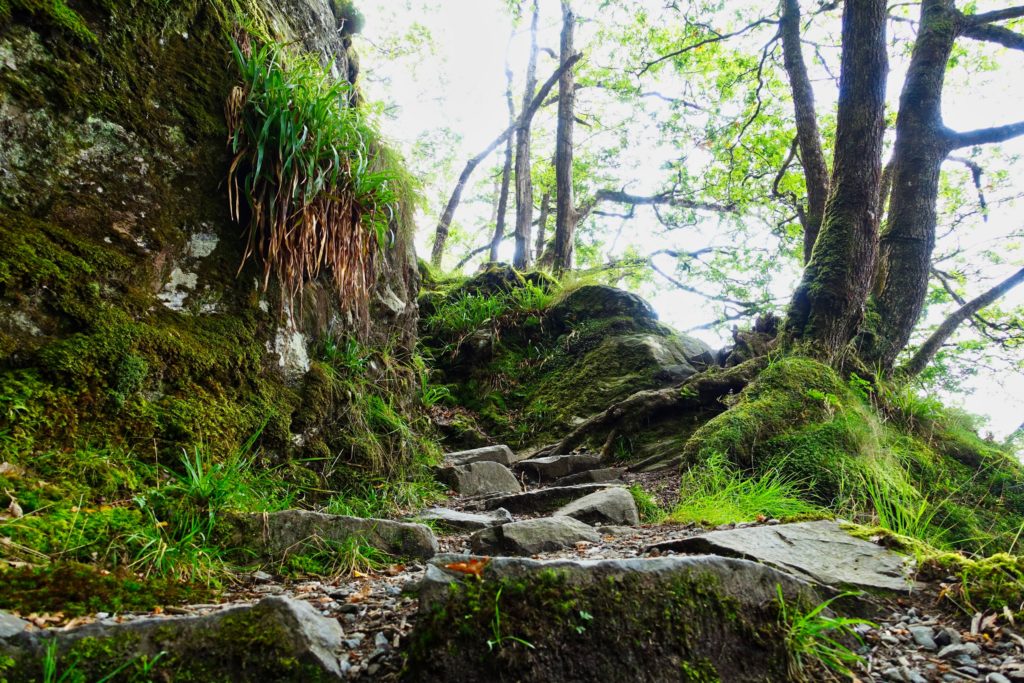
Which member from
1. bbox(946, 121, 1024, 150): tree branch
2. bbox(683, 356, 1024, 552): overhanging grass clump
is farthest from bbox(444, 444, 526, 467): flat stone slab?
bbox(946, 121, 1024, 150): tree branch

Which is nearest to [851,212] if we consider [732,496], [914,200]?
[914,200]

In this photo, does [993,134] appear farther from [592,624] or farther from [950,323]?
[592,624]

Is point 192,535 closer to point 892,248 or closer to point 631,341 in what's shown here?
point 631,341

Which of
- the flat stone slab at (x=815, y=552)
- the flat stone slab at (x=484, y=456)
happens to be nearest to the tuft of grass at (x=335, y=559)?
the flat stone slab at (x=815, y=552)

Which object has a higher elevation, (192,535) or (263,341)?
(263,341)

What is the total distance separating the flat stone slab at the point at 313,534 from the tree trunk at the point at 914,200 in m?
5.52

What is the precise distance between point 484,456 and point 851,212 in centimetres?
438

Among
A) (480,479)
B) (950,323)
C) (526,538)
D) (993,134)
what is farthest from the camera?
(950,323)

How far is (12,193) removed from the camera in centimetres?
253

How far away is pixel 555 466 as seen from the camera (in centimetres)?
535

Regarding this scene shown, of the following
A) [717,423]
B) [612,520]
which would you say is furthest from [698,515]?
[717,423]

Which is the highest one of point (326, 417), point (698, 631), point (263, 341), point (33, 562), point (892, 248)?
point (892, 248)

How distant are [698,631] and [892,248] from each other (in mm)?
6327

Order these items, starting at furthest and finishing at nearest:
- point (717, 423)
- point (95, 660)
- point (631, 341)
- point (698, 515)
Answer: point (631, 341)
point (717, 423)
point (698, 515)
point (95, 660)
